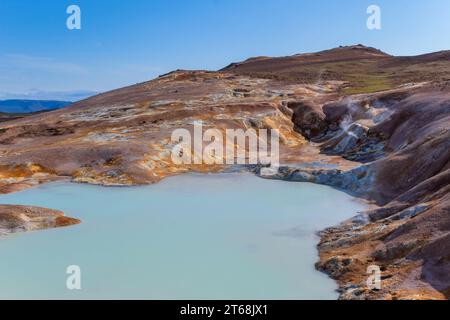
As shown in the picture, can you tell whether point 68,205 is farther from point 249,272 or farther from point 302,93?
point 302,93

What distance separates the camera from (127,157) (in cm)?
4984

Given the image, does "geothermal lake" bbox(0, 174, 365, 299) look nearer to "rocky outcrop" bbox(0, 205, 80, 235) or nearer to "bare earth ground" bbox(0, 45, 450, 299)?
"rocky outcrop" bbox(0, 205, 80, 235)

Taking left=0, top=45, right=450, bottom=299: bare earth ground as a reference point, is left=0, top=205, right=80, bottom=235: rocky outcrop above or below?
below

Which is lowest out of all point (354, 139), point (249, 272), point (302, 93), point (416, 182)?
point (249, 272)

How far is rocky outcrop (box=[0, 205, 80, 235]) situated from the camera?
3170 cm

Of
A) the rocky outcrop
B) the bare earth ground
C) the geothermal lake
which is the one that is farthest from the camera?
the rocky outcrop

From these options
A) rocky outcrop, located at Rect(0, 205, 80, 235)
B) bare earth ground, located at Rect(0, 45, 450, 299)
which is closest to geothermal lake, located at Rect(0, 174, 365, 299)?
rocky outcrop, located at Rect(0, 205, 80, 235)

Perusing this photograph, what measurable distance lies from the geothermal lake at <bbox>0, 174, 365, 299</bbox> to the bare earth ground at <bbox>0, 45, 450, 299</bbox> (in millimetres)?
2007

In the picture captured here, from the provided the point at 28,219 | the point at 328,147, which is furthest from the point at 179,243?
the point at 328,147

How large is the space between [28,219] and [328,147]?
1455 inches

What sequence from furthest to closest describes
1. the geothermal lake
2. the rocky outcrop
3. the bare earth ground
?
1. the rocky outcrop
2. the bare earth ground
3. the geothermal lake

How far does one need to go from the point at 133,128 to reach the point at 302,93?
3159 cm

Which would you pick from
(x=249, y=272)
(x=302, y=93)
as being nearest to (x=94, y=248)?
(x=249, y=272)

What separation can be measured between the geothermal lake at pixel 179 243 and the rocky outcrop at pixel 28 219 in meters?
1.06
